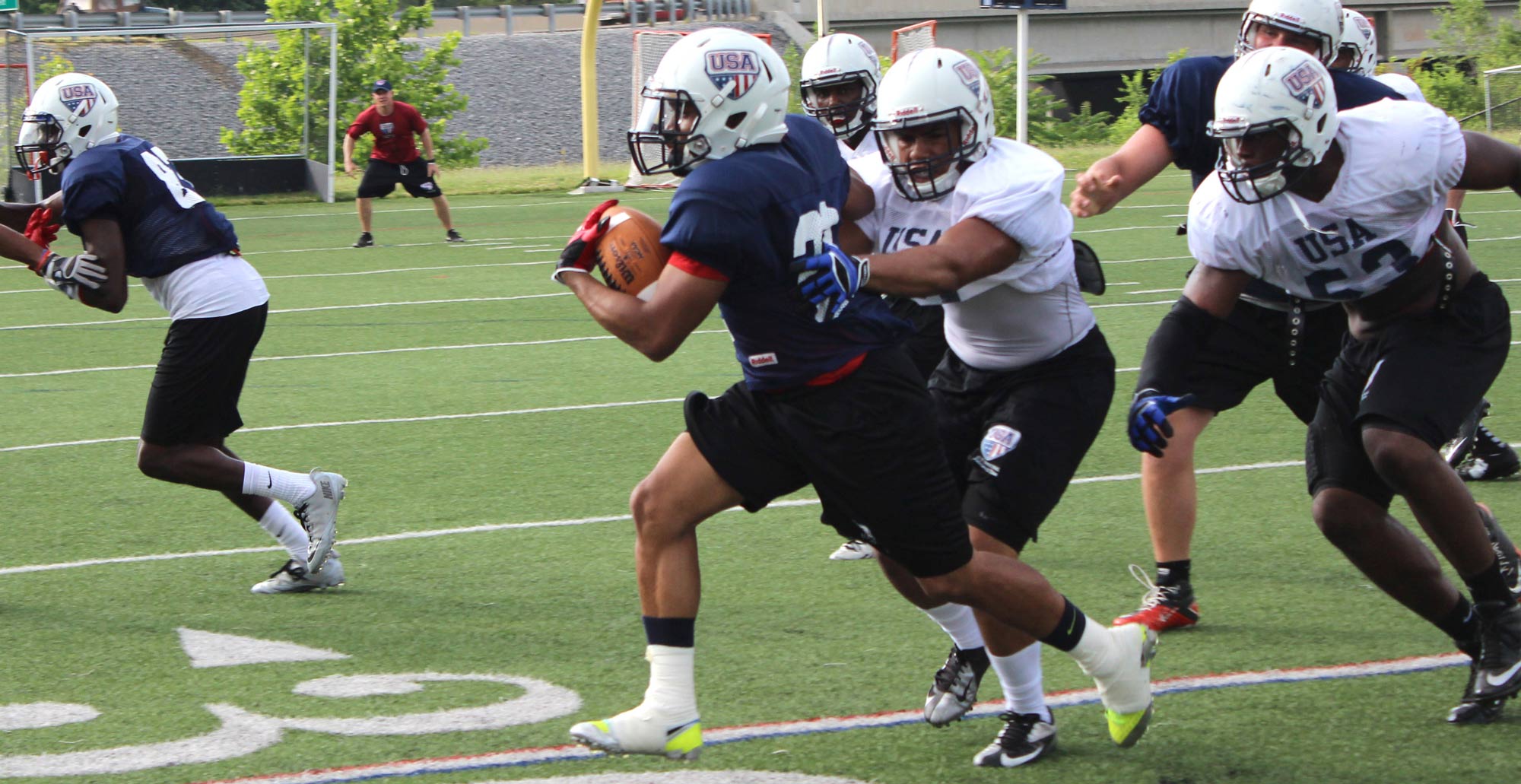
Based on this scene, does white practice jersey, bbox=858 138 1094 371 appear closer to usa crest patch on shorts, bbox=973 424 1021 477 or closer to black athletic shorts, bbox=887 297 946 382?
usa crest patch on shorts, bbox=973 424 1021 477

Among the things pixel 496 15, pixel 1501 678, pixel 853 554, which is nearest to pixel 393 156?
pixel 853 554

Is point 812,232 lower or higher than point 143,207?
higher

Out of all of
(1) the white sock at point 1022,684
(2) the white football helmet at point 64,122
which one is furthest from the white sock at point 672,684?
(2) the white football helmet at point 64,122

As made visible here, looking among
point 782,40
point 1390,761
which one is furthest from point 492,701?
point 782,40

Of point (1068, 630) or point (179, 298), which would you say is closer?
point (1068, 630)

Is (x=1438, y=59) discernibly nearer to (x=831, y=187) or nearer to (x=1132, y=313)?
(x=1132, y=313)

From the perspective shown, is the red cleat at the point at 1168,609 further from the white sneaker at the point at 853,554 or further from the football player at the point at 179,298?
the football player at the point at 179,298

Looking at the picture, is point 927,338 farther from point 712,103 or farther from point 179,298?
point 179,298

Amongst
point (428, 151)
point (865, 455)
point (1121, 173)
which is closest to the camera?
point (865, 455)

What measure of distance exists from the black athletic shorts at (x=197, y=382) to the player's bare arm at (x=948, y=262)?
9.00ft

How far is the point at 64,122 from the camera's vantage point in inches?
216

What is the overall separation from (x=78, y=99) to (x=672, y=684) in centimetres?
327

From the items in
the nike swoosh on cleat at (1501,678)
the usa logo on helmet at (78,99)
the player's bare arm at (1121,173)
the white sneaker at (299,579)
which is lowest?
the white sneaker at (299,579)

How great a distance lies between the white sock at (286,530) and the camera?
5.42m
